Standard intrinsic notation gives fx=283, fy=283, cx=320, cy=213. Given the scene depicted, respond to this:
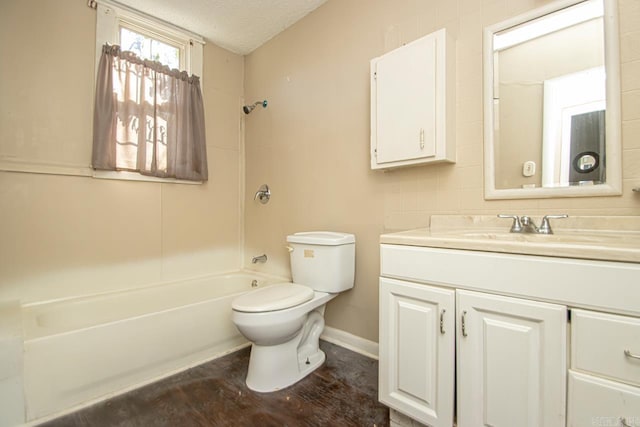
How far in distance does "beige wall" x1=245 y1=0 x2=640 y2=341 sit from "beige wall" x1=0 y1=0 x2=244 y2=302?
80 cm

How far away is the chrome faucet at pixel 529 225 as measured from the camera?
1.14 metres

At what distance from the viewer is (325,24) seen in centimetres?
204

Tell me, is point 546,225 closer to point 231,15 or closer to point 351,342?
point 351,342

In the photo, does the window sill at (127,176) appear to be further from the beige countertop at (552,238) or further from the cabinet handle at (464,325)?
the cabinet handle at (464,325)

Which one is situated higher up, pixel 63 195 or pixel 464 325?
pixel 63 195

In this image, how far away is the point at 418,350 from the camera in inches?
41.8

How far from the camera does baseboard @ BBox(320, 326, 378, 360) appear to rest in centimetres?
176

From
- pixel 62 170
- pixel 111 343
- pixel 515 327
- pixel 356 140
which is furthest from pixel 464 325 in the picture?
pixel 62 170

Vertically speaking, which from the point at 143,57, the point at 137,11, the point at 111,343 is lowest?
the point at 111,343

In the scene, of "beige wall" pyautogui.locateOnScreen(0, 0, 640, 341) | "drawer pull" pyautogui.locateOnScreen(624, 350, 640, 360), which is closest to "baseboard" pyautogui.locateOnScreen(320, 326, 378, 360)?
"beige wall" pyautogui.locateOnScreen(0, 0, 640, 341)

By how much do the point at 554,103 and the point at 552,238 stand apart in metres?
0.68

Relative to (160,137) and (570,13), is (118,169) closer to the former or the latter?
(160,137)

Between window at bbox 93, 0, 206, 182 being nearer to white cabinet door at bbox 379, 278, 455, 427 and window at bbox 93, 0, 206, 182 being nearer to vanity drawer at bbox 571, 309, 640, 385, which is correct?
white cabinet door at bbox 379, 278, 455, 427

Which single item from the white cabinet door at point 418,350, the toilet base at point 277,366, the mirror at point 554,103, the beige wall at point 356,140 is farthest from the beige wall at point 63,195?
the mirror at point 554,103
